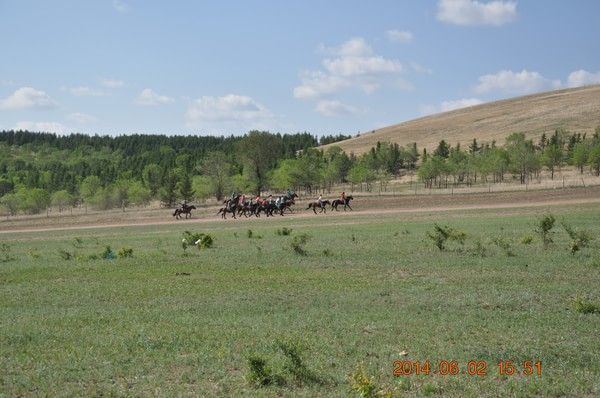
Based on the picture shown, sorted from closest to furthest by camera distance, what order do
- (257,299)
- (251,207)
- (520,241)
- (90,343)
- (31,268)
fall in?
(90,343)
(257,299)
(31,268)
(520,241)
(251,207)

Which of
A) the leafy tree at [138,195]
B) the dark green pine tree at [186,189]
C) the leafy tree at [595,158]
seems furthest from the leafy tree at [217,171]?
the leafy tree at [595,158]

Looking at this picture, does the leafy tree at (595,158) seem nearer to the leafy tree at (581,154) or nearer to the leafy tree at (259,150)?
the leafy tree at (581,154)

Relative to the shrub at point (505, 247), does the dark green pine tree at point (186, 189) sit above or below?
above

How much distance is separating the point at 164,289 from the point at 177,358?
303 inches

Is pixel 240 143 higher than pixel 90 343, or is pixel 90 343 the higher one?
pixel 240 143

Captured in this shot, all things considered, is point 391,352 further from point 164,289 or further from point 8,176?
point 8,176

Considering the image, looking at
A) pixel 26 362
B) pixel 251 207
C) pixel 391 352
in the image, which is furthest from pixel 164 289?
pixel 251 207

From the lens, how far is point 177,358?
10.8 m
